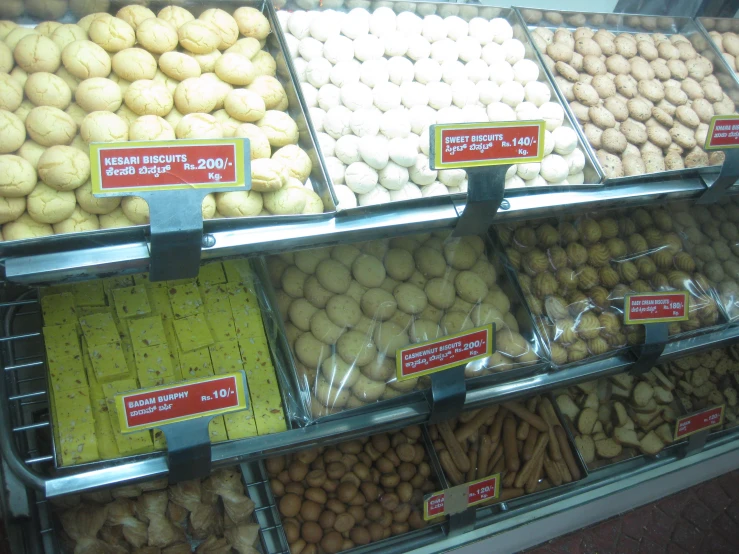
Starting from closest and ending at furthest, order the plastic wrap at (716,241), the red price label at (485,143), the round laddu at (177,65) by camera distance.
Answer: the red price label at (485,143) < the round laddu at (177,65) < the plastic wrap at (716,241)

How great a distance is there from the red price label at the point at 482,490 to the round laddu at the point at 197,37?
4.31 feet

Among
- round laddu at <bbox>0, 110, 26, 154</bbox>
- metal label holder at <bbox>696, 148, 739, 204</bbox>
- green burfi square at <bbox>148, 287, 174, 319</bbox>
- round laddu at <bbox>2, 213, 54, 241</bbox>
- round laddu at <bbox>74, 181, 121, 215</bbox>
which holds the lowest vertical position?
green burfi square at <bbox>148, 287, 174, 319</bbox>

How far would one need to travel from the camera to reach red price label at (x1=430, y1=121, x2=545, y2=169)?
111cm

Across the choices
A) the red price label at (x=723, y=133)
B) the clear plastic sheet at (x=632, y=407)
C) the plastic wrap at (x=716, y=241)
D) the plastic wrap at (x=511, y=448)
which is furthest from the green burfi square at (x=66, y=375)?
the plastic wrap at (x=716, y=241)

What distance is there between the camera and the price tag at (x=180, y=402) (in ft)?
3.57

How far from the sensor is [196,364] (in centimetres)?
134

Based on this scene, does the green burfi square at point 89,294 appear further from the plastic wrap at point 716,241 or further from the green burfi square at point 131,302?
the plastic wrap at point 716,241

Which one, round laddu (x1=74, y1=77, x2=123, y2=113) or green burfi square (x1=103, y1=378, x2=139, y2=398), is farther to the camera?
green burfi square (x1=103, y1=378, x2=139, y2=398)

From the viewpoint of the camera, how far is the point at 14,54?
1.14 m

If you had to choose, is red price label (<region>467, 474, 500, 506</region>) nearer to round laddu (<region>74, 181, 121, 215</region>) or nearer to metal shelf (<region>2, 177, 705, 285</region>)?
metal shelf (<region>2, 177, 705, 285</region>)

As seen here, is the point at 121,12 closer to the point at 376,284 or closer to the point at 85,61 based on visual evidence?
the point at 85,61

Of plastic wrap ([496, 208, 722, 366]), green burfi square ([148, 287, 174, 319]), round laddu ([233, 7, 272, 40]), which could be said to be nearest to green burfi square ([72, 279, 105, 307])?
green burfi square ([148, 287, 174, 319])

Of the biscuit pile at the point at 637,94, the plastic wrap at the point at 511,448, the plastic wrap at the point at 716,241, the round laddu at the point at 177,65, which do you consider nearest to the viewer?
the round laddu at the point at 177,65

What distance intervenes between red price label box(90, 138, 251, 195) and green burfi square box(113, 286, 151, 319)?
495mm
